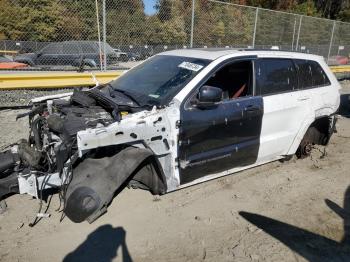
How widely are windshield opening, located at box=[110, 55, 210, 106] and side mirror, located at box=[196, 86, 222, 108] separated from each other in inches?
10.7

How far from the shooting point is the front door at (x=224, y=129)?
4.23 metres

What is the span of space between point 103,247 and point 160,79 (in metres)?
2.17

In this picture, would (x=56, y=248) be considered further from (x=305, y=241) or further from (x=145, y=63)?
(x=145, y=63)

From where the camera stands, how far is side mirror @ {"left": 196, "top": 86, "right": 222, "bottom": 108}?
4160 millimetres

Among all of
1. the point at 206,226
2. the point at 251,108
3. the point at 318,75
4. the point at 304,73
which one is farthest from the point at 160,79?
the point at 318,75

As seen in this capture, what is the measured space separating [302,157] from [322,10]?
159 feet

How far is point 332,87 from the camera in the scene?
6.00 meters

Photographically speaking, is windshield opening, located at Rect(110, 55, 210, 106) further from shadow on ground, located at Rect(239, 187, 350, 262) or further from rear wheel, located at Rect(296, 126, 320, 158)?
rear wheel, located at Rect(296, 126, 320, 158)

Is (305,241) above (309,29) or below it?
below

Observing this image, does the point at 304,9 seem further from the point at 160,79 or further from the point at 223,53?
the point at 160,79

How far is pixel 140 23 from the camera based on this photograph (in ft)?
33.1

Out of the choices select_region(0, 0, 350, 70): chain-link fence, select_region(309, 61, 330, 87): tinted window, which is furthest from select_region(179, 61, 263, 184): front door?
select_region(0, 0, 350, 70): chain-link fence

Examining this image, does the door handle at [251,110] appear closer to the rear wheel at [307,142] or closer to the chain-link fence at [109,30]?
the rear wheel at [307,142]

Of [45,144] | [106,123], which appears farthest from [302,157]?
[45,144]
